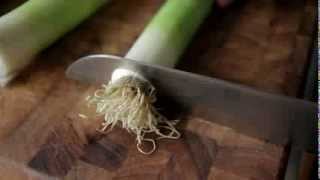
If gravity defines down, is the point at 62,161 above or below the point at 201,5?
below

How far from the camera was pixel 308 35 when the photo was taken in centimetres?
62

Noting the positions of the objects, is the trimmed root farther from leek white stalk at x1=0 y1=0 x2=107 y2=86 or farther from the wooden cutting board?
leek white stalk at x1=0 y1=0 x2=107 y2=86

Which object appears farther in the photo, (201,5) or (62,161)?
(201,5)

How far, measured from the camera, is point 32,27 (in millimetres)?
564

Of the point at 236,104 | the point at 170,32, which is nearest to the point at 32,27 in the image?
the point at 170,32

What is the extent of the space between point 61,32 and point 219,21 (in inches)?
9.1

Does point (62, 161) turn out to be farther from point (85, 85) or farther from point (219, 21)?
point (219, 21)

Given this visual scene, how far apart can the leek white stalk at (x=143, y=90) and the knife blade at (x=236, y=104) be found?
18 millimetres

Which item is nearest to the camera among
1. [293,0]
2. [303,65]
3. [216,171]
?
[216,171]

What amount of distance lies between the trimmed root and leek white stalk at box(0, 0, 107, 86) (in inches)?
4.9

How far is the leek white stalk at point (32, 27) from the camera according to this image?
532 millimetres

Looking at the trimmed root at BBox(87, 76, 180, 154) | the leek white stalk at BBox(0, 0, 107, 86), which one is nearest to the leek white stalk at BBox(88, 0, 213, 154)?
the trimmed root at BBox(87, 76, 180, 154)

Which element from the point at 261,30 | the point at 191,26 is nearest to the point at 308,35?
the point at 261,30

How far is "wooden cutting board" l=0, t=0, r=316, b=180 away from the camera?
1.53 ft
